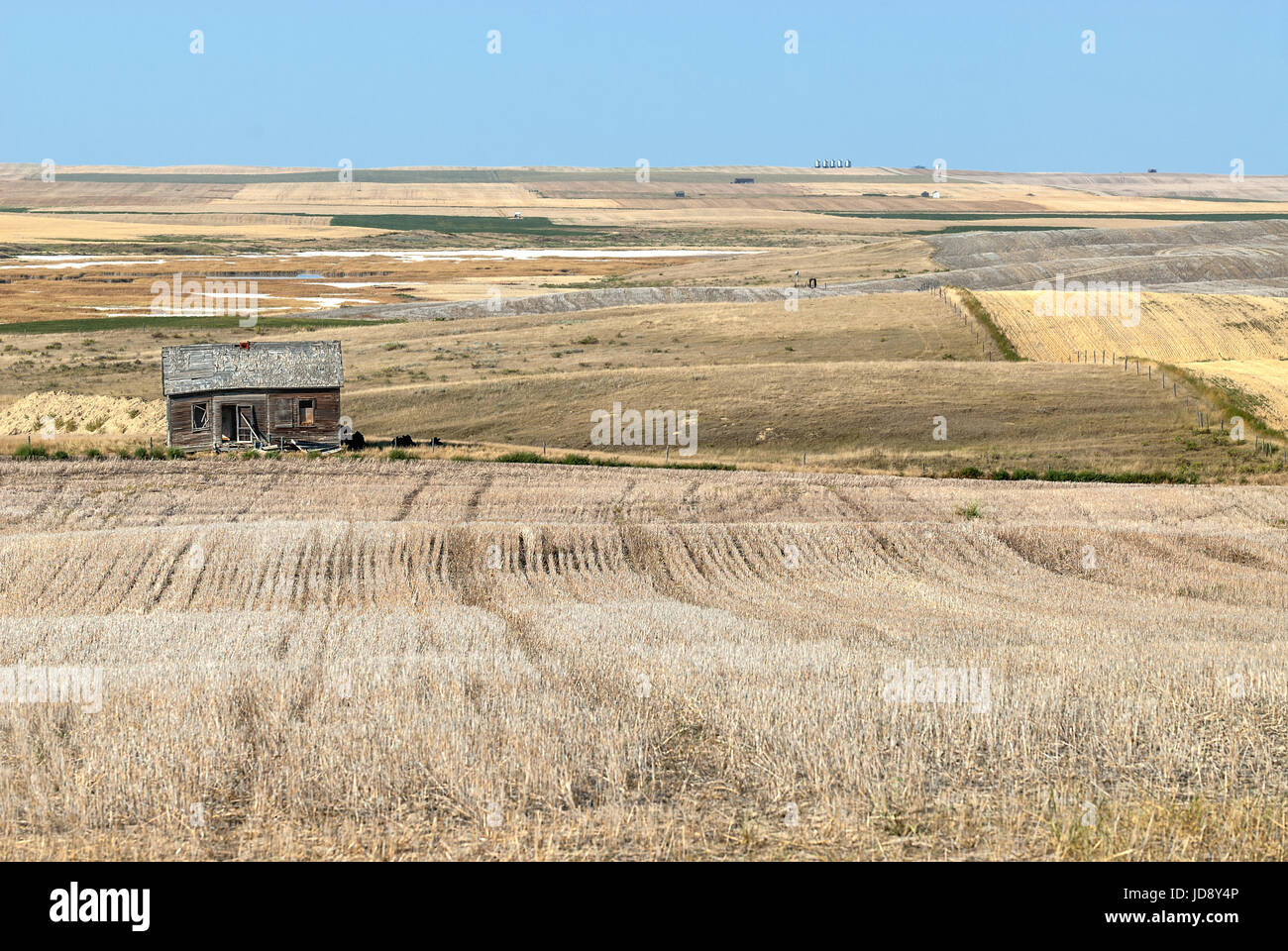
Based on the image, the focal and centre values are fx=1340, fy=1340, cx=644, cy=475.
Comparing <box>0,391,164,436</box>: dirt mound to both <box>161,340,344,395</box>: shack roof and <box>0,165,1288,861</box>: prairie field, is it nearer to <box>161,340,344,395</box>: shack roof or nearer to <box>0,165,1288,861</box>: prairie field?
<box>0,165,1288,861</box>: prairie field

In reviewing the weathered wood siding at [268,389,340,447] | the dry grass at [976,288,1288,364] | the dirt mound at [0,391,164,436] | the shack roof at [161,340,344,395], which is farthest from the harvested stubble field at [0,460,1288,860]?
the dry grass at [976,288,1288,364]

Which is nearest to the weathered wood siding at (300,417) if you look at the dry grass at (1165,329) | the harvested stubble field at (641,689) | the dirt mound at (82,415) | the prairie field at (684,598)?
the prairie field at (684,598)

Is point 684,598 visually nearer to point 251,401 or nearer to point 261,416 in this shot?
point 261,416

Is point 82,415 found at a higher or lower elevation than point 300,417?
lower

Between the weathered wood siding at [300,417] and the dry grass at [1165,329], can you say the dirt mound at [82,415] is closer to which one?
the weathered wood siding at [300,417]

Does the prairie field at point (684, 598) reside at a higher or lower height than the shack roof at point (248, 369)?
lower

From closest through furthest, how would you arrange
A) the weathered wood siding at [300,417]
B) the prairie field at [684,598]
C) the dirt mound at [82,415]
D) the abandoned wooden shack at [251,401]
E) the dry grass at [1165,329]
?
1. the prairie field at [684,598]
2. the abandoned wooden shack at [251,401]
3. the weathered wood siding at [300,417]
4. the dirt mound at [82,415]
5. the dry grass at [1165,329]

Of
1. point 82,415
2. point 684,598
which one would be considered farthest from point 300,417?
point 684,598
